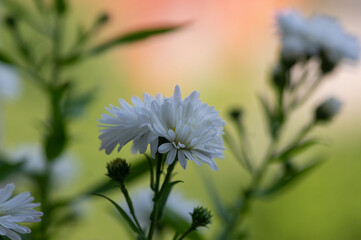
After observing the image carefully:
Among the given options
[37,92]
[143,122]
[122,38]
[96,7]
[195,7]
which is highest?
[96,7]

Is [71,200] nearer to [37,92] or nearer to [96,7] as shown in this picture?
[37,92]

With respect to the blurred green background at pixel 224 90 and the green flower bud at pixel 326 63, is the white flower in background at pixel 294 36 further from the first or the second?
the blurred green background at pixel 224 90

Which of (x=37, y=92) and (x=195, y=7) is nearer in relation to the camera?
(x=37, y=92)

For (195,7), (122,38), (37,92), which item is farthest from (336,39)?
(195,7)

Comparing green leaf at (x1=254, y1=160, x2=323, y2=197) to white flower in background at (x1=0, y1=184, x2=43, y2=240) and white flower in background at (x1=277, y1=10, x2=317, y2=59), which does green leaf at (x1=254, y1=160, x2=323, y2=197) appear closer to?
white flower in background at (x1=277, y1=10, x2=317, y2=59)

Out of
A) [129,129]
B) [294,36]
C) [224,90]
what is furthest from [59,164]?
[224,90]

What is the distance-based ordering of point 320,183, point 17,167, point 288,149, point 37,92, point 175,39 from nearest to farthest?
1. point 17,167
2. point 288,149
3. point 37,92
4. point 320,183
5. point 175,39

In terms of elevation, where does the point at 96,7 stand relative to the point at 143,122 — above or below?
above

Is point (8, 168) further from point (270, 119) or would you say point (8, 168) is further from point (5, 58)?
point (270, 119)

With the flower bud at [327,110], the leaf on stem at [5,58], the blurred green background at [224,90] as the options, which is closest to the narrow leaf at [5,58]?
the leaf on stem at [5,58]
